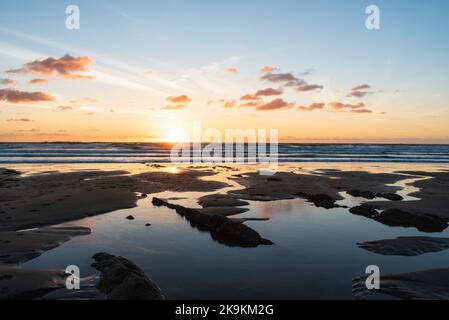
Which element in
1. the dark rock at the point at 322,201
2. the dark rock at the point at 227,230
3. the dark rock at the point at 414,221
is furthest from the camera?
the dark rock at the point at 322,201

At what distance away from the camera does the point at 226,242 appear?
12.6m

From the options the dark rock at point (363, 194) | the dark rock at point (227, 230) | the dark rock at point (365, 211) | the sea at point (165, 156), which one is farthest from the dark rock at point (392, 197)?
the sea at point (165, 156)

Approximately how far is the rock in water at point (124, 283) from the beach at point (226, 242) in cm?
13

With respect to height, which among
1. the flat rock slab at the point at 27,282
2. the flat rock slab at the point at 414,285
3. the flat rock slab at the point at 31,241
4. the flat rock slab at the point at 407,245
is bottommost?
the flat rock slab at the point at 414,285

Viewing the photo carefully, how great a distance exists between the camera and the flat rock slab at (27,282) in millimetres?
8164

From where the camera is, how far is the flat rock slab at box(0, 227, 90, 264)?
10773 mm

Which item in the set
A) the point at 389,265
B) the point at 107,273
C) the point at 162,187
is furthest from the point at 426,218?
the point at 162,187

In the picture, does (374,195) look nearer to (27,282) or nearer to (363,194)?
(363,194)

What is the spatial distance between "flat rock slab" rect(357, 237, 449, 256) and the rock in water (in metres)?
7.73

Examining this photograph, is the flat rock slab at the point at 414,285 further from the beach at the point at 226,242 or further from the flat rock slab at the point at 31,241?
the flat rock slab at the point at 31,241

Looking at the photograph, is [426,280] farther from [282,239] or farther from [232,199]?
[232,199]

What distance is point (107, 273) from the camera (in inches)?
357
